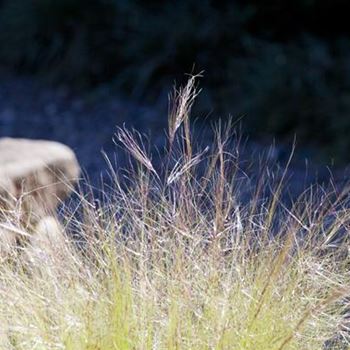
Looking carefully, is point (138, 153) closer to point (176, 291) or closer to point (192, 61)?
point (176, 291)

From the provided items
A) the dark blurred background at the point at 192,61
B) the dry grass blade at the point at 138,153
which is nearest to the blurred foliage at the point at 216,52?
the dark blurred background at the point at 192,61

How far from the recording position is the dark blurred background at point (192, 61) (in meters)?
6.70

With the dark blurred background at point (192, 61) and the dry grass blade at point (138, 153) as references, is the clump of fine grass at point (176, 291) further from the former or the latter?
the dark blurred background at point (192, 61)

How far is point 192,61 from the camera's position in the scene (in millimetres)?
7770

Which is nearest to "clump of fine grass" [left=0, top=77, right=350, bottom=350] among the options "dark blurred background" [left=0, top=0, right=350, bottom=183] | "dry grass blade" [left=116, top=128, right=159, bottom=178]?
"dry grass blade" [left=116, top=128, right=159, bottom=178]

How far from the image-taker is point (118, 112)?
779cm

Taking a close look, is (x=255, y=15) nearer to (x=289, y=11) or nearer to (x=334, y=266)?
(x=289, y=11)

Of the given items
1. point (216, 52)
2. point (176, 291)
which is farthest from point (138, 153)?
point (216, 52)

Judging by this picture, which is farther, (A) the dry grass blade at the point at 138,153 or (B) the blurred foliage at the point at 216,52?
(B) the blurred foliage at the point at 216,52

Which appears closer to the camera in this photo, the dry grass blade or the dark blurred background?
the dry grass blade

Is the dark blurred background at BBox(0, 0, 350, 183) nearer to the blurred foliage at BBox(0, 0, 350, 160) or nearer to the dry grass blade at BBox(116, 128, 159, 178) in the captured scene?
the blurred foliage at BBox(0, 0, 350, 160)

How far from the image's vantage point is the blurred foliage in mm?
6695

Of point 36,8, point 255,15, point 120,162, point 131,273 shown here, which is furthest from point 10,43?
point 131,273

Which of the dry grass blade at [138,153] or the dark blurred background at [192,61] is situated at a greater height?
the dry grass blade at [138,153]
